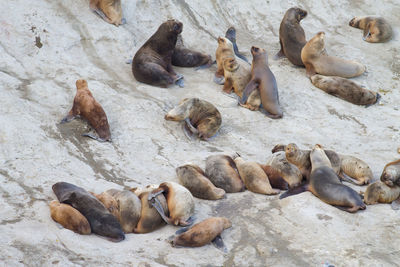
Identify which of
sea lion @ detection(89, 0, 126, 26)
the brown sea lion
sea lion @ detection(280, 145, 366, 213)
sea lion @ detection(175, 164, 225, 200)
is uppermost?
sea lion @ detection(89, 0, 126, 26)

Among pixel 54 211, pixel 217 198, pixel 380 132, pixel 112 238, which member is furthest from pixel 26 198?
pixel 380 132

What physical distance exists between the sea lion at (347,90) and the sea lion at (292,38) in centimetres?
89

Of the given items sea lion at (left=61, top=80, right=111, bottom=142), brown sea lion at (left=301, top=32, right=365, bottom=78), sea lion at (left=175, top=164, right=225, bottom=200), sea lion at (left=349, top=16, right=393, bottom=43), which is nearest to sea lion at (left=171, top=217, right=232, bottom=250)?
sea lion at (left=175, top=164, right=225, bottom=200)

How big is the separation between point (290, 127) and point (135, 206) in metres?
3.68

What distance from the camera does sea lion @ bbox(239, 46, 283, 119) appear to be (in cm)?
885

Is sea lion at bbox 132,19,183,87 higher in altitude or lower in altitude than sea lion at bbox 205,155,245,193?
higher

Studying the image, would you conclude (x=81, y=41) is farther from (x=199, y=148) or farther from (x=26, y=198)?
(x=26, y=198)

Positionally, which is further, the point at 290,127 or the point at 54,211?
the point at 290,127

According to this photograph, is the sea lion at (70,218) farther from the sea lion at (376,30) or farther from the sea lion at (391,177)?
the sea lion at (376,30)

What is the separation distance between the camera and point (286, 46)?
34.8 feet

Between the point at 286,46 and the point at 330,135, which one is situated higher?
the point at 286,46

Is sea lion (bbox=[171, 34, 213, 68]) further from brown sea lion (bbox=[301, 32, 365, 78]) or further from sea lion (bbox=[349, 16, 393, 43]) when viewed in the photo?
sea lion (bbox=[349, 16, 393, 43])

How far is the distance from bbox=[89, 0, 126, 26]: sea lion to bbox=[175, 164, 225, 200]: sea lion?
181 inches

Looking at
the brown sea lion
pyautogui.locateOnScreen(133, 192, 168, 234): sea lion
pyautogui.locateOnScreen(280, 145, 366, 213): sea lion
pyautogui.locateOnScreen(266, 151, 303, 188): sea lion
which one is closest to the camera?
pyautogui.locateOnScreen(133, 192, 168, 234): sea lion
